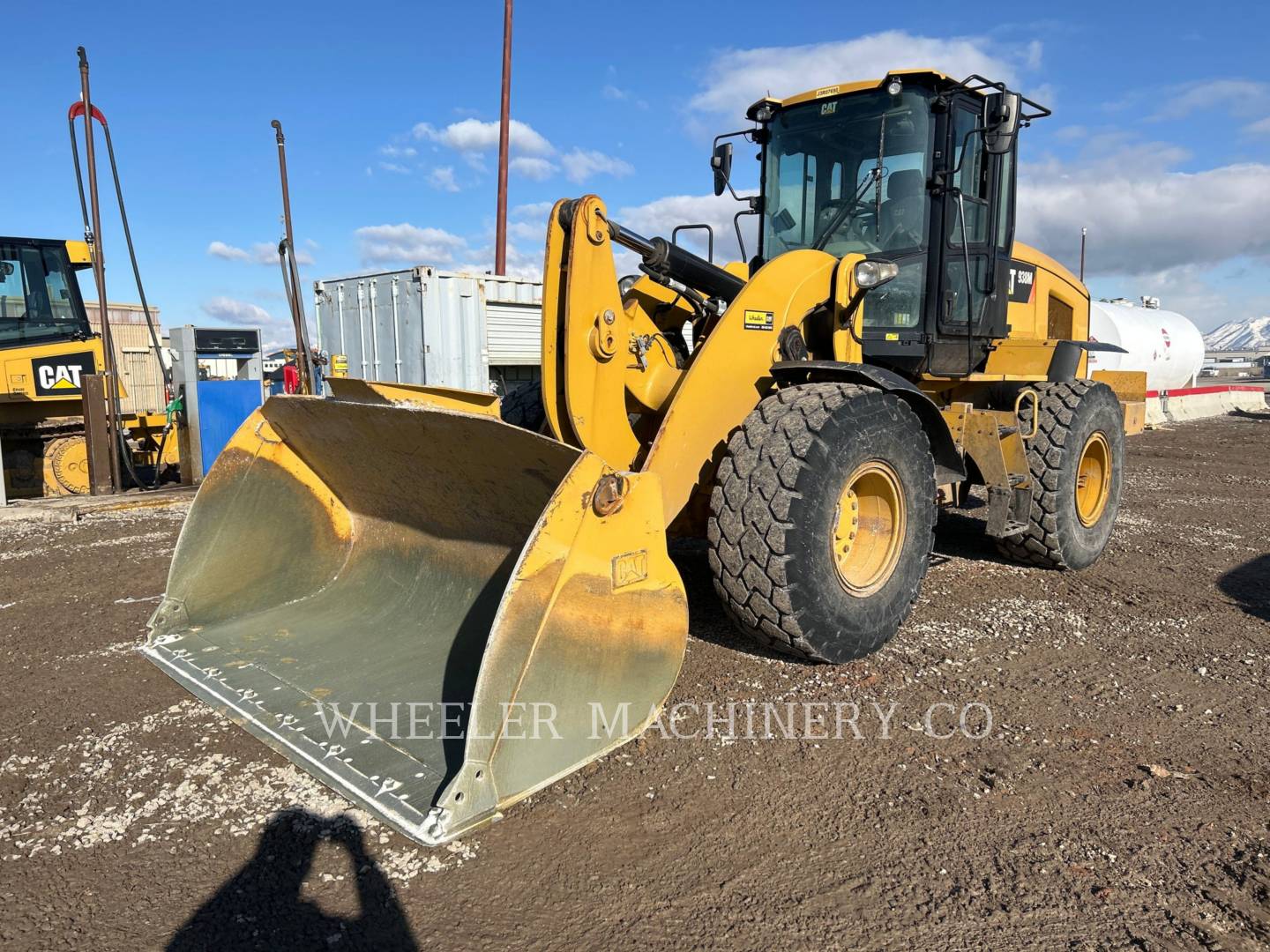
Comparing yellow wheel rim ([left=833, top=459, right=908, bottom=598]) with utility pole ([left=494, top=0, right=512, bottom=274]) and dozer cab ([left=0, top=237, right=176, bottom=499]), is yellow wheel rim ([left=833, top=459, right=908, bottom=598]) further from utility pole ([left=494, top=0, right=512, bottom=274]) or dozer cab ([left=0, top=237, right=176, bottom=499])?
utility pole ([left=494, top=0, right=512, bottom=274])

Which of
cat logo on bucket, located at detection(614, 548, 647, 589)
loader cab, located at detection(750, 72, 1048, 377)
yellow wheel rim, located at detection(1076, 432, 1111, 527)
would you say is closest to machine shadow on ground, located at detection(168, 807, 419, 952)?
cat logo on bucket, located at detection(614, 548, 647, 589)

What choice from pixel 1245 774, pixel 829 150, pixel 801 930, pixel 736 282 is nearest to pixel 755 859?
pixel 801 930

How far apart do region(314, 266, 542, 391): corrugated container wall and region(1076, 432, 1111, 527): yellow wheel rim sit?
23.4ft

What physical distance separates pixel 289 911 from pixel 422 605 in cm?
169

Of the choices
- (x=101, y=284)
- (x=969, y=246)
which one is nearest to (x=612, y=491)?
(x=969, y=246)

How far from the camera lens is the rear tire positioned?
499 cm

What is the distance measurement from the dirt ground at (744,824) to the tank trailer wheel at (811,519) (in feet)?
0.87

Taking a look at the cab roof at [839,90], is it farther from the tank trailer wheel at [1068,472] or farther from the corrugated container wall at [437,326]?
the corrugated container wall at [437,326]

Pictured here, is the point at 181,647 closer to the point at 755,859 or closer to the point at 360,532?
the point at 360,532

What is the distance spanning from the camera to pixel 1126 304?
21406mm

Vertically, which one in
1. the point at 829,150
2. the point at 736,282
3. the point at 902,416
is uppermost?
the point at 829,150

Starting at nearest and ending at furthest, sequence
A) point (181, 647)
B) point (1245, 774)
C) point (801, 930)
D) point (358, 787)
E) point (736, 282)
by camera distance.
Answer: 1. point (801, 930)
2. point (358, 787)
3. point (1245, 774)
4. point (181, 647)
5. point (736, 282)

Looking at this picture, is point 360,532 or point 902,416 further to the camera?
point 360,532

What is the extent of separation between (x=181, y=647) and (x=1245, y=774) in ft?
13.2
